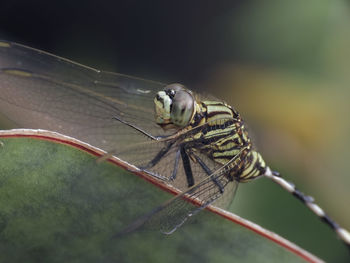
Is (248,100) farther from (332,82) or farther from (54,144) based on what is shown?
(54,144)

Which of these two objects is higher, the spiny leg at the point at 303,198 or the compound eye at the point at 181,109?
the compound eye at the point at 181,109

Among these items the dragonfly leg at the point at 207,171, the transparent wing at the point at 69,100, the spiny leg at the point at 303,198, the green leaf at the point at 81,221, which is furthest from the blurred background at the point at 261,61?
the green leaf at the point at 81,221

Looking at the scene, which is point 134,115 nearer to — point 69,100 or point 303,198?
point 69,100

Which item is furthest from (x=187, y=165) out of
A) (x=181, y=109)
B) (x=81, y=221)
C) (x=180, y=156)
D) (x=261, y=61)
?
(x=261, y=61)

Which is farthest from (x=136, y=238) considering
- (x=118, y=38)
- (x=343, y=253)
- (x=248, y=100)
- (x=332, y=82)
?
(x=118, y=38)

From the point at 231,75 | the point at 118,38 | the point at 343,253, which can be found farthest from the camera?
the point at 118,38

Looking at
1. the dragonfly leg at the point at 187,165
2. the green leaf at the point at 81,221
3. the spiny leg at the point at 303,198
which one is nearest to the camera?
the green leaf at the point at 81,221

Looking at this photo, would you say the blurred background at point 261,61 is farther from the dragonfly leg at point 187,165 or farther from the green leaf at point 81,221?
the green leaf at point 81,221
